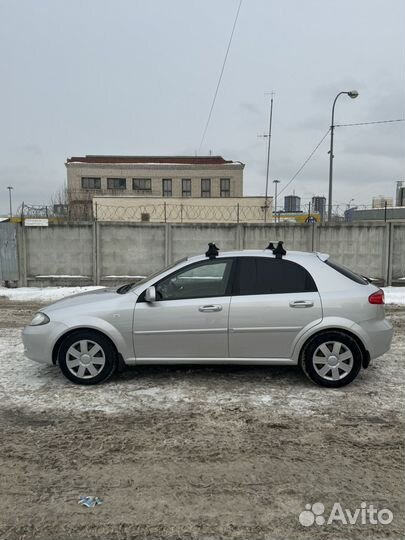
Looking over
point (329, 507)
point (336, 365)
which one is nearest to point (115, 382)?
point (336, 365)

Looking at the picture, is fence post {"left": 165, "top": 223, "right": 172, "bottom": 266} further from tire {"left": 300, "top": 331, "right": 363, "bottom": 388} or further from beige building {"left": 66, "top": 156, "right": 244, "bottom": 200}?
beige building {"left": 66, "top": 156, "right": 244, "bottom": 200}

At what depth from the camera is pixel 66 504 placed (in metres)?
2.81

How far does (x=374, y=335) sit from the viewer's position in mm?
4668

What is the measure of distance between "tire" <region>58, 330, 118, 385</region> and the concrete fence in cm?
867

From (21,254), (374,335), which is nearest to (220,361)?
(374,335)

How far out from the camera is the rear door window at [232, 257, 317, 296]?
4785 millimetres

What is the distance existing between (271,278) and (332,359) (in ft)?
3.66

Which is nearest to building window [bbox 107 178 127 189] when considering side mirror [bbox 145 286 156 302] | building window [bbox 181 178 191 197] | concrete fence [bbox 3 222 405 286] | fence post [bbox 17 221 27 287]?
building window [bbox 181 178 191 197]

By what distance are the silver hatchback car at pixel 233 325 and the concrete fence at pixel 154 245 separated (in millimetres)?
8570

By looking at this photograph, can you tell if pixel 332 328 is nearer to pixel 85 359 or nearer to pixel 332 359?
pixel 332 359

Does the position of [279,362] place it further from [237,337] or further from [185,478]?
[185,478]

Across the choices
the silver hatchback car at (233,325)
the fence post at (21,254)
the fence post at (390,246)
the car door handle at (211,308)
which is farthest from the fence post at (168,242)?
the car door handle at (211,308)

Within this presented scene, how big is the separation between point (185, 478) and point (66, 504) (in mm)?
828

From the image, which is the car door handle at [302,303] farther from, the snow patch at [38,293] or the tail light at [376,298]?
the snow patch at [38,293]
